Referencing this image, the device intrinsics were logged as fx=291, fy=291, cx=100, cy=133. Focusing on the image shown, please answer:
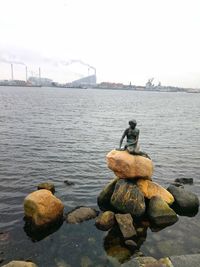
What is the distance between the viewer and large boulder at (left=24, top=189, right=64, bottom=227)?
46.6 ft

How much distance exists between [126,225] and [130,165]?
3.45m

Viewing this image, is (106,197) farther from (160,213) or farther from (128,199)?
(160,213)

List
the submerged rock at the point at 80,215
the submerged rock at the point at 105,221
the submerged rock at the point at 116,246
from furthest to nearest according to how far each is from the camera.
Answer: the submerged rock at the point at 80,215, the submerged rock at the point at 105,221, the submerged rock at the point at 116,246

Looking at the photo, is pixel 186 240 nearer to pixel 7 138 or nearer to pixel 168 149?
pixel 168 149

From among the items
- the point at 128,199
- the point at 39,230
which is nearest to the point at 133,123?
the point at 128,199

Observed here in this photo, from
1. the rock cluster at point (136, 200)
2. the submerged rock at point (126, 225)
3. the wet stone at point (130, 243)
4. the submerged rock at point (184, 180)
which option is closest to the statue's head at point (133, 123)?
the rock cluster at point (136, 200)

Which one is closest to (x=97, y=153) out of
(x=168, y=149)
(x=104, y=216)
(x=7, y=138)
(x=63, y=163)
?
(x=63, y=163)

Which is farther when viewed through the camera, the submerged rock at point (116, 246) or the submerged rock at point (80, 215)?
the submerged rock at point (80, 215)

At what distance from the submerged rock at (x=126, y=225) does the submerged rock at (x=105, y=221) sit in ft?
0.96

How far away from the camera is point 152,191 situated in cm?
1672

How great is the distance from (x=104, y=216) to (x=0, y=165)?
1204 centimetres

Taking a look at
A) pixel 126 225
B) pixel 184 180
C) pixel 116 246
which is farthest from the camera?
pixel 184 180

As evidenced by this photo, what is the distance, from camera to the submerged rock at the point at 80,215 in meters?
15.1

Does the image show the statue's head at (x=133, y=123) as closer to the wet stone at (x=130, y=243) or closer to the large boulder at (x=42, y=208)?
the large boulder at (x=42, y=208)
